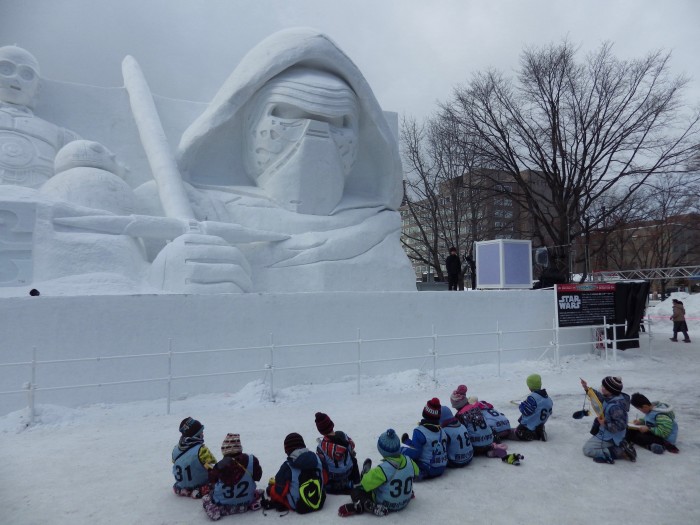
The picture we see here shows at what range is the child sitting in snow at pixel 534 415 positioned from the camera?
424cm

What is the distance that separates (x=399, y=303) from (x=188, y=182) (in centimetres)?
396

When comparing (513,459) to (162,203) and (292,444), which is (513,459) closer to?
(292,444)

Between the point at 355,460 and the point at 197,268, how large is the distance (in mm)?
3667

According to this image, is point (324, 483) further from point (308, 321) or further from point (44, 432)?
point (308, 321)

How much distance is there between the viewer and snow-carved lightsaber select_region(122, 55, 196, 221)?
7.54 m

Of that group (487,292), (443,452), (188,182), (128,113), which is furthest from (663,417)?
(128,113)

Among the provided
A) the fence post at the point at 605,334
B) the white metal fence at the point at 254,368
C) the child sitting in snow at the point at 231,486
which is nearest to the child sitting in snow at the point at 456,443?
the child sitting in snow at the point at 231,486

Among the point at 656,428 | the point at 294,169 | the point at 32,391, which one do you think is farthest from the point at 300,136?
the point at 656,428

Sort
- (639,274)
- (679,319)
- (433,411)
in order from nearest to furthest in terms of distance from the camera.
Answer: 1. (433,411)
2. (679,319)
3. (639,274)

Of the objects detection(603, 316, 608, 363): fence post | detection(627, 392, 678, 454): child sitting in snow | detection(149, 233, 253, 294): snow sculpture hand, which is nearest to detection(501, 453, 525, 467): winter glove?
detection(627, 392, 678, 454): child sitting in snow

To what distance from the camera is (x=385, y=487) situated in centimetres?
294

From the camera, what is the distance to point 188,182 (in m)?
8.52

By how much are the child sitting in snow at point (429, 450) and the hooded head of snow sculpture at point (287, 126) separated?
5.51 metres

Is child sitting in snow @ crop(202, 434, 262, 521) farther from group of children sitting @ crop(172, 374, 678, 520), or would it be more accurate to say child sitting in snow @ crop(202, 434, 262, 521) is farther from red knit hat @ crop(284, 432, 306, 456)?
red knit hat @ crop(284, 432, 306, 456)
